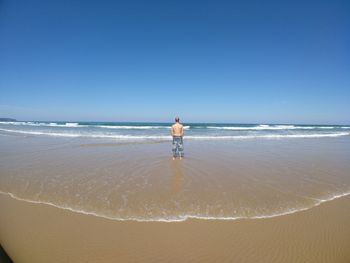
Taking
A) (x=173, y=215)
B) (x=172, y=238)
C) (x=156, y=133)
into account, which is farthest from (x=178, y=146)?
(x=156, y=133)

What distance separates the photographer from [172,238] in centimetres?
309

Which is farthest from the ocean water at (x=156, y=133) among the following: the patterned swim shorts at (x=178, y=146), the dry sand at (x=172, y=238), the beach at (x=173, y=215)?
the dry sand at (x=172, y=238)

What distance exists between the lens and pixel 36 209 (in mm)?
3998

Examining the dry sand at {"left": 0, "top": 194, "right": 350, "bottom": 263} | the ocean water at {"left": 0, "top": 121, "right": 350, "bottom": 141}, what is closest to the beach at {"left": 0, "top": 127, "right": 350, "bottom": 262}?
the dry sand at {"left": 0, "top": 194, "right": 350, "bottom": 263}

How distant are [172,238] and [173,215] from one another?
77cm

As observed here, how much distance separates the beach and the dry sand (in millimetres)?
14

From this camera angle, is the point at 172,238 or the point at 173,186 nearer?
the point at 172,238

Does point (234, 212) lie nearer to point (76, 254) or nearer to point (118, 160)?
point (76, 254)

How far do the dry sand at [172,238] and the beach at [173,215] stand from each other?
0.05 feet

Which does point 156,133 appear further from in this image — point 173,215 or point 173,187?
point 173,215

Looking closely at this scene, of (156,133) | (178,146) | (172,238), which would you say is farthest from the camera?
(156,133)

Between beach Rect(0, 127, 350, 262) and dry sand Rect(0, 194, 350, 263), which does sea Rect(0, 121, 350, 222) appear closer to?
beach Rect(0, 127, 350, 262)

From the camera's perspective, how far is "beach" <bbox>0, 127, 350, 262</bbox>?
2785mm

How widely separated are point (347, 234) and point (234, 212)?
1728 mm
